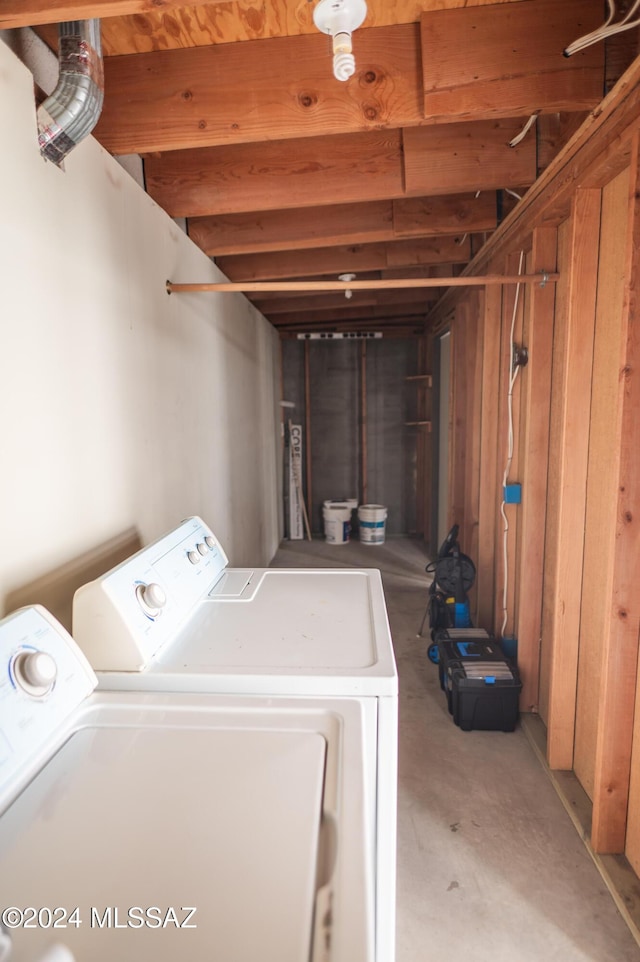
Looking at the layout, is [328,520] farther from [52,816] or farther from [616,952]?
[52,816]

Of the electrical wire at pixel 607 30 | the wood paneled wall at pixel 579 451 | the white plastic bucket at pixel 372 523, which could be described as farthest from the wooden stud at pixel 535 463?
the white plastic bucket at pixel 372 523

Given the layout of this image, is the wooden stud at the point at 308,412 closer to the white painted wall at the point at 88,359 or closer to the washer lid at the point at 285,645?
the white painted wall at the point at 88,359

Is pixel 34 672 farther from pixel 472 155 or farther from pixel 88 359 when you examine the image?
pixel 472 155

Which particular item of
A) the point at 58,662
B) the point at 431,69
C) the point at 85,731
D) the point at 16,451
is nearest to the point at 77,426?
the point at 16,451

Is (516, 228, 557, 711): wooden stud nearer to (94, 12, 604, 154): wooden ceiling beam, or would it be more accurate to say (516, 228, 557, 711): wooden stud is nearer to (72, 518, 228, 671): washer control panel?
(94, 12, 604, 154): wooden ceiling beam

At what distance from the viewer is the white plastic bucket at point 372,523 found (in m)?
5.38

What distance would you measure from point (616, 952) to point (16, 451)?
1.95 meters

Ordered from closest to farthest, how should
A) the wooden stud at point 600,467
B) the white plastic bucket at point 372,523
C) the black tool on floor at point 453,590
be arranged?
the wooden stud at point 600,467 → the black tool on floor at point 453,590 → the white plastic bucket at point 372,523

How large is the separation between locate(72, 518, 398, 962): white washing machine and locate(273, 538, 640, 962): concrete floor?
516 mm

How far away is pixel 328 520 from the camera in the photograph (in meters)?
5.47

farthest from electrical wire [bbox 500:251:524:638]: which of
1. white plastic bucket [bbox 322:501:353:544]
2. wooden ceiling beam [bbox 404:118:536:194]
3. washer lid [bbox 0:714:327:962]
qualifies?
white plastic bucket [bbox 322:501:353:544]

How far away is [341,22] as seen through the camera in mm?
1006

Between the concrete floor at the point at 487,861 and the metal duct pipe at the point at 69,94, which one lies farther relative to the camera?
the concrete floor at the point at 487,861

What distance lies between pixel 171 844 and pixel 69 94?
1485mm
